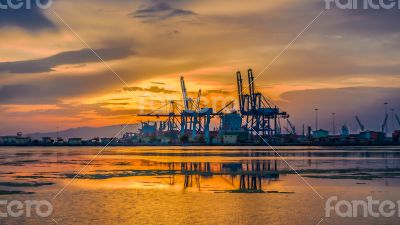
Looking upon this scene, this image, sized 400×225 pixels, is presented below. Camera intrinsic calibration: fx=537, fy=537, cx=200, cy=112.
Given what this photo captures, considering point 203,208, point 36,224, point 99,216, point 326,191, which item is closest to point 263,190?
point 326,191

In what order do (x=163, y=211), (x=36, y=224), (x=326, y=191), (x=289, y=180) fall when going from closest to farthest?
(x=36, y=224), (x=163, y=211), (x=326, y=191), (x=289, y=180)

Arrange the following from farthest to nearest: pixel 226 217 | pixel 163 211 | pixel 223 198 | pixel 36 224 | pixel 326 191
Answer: pixel 326 191
pixel 223 198
pixel 163 211
pixel 226 217
pixel 36 224

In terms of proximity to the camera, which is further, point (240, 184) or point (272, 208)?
point (240, 184)

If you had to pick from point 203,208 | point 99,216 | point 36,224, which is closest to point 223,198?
point 203,208

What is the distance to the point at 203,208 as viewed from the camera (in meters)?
22.9

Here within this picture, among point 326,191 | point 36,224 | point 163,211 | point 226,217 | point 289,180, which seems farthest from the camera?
point 289,180

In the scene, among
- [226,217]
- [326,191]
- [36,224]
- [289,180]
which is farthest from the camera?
[289,180]

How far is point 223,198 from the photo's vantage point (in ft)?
85.7

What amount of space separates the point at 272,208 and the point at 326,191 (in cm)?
723

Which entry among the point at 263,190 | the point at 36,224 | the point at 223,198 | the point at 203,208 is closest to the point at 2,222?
the point at 36,224

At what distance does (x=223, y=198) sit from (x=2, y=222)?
1063 cm

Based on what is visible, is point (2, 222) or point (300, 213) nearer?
point (2, 222)

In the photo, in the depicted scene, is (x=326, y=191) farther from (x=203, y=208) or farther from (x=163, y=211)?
(x=163, y=211)

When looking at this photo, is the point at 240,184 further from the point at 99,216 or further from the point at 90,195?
the point at 99,216
